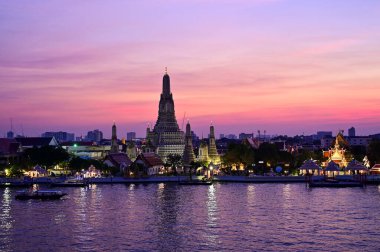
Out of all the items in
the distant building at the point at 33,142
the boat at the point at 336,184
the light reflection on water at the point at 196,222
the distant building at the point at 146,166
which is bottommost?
the light reflection on water at the point at 196,222

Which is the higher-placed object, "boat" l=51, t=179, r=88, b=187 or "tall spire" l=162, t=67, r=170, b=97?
"tall spire" l=162, t=67, r=170, b=97

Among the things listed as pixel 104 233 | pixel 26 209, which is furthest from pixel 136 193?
pixel 104 233

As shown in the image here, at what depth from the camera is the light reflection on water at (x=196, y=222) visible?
34062 millimetres

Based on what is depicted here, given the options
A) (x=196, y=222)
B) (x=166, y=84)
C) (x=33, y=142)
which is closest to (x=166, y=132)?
(x=166, y=84)

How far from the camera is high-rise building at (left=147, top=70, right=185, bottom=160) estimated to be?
4820 inches

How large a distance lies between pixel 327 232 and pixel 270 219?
6056mm

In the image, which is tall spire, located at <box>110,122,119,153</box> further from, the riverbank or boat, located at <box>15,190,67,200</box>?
boat, located at <box>15,190,67,200</box>

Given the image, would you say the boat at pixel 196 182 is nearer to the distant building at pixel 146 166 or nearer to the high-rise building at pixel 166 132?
the distant building at pixel 146 166

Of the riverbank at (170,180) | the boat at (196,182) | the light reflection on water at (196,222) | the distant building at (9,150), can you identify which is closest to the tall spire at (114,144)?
the distant building at (9,150)

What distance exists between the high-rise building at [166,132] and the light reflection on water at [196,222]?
60.7 m

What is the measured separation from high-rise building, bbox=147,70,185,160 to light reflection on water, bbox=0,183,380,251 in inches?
2391

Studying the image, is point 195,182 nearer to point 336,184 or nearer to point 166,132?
point 336,184

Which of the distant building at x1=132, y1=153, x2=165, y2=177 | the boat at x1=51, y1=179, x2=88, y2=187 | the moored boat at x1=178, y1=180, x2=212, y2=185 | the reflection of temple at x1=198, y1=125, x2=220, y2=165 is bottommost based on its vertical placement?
the moored boat at x1=178, y1=180, x2=212, y2=185

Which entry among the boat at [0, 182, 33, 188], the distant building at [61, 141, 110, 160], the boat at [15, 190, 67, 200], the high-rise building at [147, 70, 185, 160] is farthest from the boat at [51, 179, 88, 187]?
the distant building at [61, 141, 110, 160]
